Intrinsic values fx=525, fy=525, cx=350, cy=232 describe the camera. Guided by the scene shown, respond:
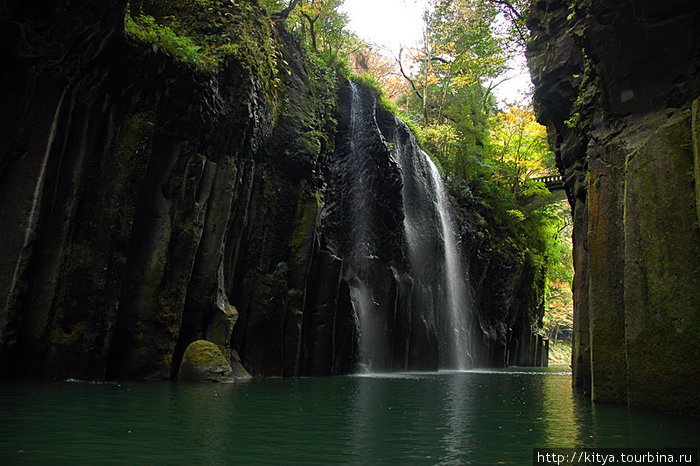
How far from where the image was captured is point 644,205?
23.4 ft

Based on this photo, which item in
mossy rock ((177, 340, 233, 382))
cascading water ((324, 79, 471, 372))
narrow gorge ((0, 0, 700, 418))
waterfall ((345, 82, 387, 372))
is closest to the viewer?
narrow gorge ((0, 0, 700, 418))

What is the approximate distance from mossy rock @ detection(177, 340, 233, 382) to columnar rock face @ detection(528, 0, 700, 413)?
660 cm

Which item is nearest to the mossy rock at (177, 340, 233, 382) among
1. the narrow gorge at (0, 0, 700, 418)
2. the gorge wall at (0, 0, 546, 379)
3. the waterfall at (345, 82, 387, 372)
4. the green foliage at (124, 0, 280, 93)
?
the narrow gorge at (0, 0, 700, 418)

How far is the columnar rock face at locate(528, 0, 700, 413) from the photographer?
21.2ft

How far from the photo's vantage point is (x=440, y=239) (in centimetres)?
2133

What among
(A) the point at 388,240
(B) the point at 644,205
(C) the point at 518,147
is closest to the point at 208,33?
(A) the point at 388,240

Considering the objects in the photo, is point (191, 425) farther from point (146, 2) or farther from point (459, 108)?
point (459, 108)

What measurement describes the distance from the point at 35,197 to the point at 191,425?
601cm

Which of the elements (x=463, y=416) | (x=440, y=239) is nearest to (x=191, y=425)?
(x=463, y=416)

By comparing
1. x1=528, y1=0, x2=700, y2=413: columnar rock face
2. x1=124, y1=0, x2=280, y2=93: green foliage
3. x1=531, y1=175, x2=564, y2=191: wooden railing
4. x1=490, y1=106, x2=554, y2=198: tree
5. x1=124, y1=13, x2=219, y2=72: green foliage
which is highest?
x1=490, y1=106, x2=554, y2=198: tree

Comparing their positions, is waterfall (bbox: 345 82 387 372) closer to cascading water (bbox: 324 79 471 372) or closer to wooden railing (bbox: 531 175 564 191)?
cascading water (bbox: 324 79 471 372)

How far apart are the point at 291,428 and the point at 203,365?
5681mm

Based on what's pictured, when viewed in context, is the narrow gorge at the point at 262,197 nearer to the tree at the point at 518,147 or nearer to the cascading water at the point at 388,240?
the cascading water at the point at 388,240

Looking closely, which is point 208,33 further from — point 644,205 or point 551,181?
point 551,181
